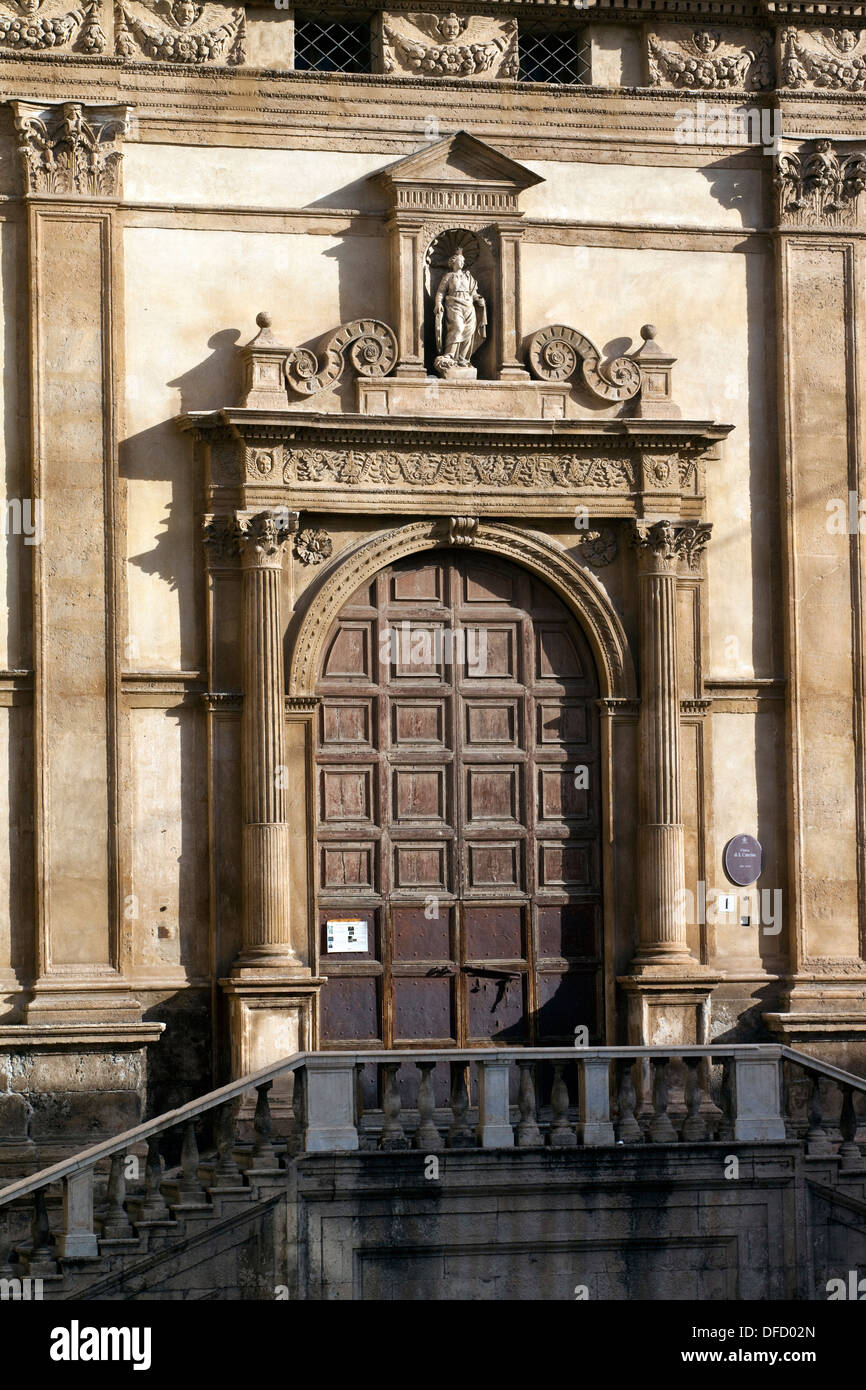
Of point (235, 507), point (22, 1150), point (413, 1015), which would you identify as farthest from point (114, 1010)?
point (235, 507)

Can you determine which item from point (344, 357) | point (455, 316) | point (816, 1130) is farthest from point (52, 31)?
point (816, 1130)

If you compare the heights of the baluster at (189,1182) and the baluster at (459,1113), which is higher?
the baluster at (459,1113)

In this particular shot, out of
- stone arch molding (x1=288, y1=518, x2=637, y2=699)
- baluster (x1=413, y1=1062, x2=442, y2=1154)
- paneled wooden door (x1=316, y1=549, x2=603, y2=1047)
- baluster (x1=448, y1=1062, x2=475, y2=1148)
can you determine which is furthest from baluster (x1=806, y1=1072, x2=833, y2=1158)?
stone arch molding (x1=288, y1=518, x2=637, y2=699)

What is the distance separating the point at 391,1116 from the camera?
16.9 m

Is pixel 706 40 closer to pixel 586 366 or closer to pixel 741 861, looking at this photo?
pixel 586 366

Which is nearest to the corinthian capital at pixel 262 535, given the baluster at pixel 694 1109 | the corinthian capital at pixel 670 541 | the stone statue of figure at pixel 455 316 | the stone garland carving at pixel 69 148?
the stone statue of figure at pixel 455 316

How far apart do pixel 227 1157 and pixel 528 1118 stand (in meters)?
2.12

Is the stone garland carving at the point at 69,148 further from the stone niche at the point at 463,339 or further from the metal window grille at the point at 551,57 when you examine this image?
the metal window grille at the point at 551,57

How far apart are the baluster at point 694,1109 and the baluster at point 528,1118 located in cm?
107

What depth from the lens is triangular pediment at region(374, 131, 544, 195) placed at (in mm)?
19469

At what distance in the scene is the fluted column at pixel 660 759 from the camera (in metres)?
19.3

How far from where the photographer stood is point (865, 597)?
Result: 20141 mm

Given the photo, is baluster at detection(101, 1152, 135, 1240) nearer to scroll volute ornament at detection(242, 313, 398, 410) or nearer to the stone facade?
the stone facade
